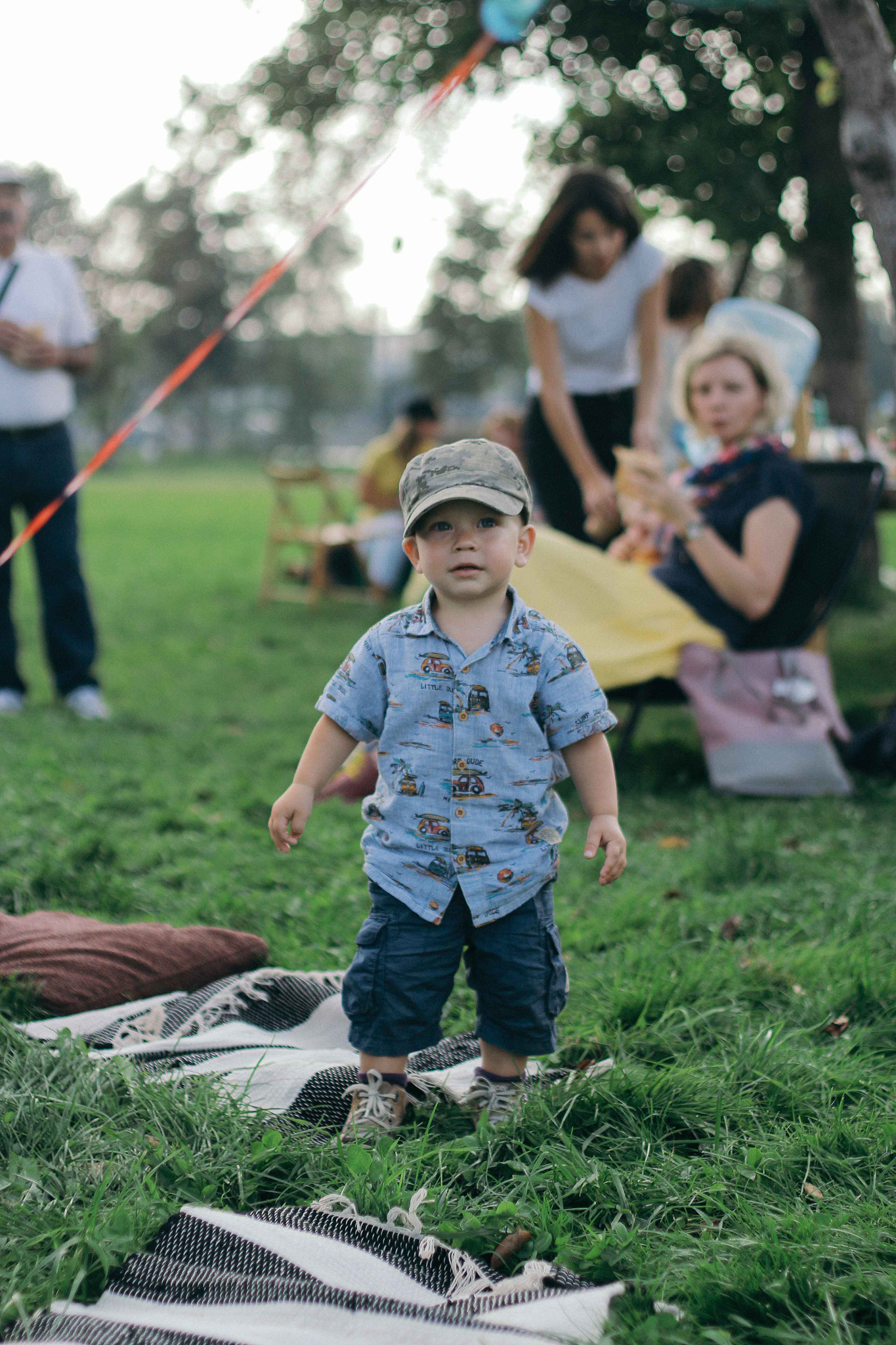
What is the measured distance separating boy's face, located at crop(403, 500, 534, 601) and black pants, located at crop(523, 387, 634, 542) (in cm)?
321

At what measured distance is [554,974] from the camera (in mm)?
2131

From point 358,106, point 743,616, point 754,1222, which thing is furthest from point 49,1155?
point 358,106

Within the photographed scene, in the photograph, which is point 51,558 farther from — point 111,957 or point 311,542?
point 311,542

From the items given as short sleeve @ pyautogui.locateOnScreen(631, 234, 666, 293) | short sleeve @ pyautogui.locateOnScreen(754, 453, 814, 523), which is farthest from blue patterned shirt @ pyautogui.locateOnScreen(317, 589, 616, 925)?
short sleeve @ pyautogui.locateOnScreen(631, 234, 666, 293)

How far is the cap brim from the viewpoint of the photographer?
196cm

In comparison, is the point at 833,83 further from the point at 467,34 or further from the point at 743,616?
the point at 743,616

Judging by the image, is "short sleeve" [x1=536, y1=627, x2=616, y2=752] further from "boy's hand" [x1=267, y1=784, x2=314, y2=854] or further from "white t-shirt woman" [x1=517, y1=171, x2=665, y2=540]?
"white t-shirt woman" [x1=517, y1=171, x2=665, y2=540]

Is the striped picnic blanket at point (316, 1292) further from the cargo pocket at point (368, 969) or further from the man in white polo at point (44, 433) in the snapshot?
the man in white polo at point (44, 433)

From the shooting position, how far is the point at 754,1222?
1729mm

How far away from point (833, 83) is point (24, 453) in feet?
14.6

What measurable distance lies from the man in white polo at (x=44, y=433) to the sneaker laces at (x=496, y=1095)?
3.71m

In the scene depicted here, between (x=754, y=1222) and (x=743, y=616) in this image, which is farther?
(x=743, y=616)

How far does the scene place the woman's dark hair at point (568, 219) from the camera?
180 inches

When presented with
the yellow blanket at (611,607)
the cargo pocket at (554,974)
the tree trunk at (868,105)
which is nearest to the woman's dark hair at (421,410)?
the yellow blanket at (611,607)
